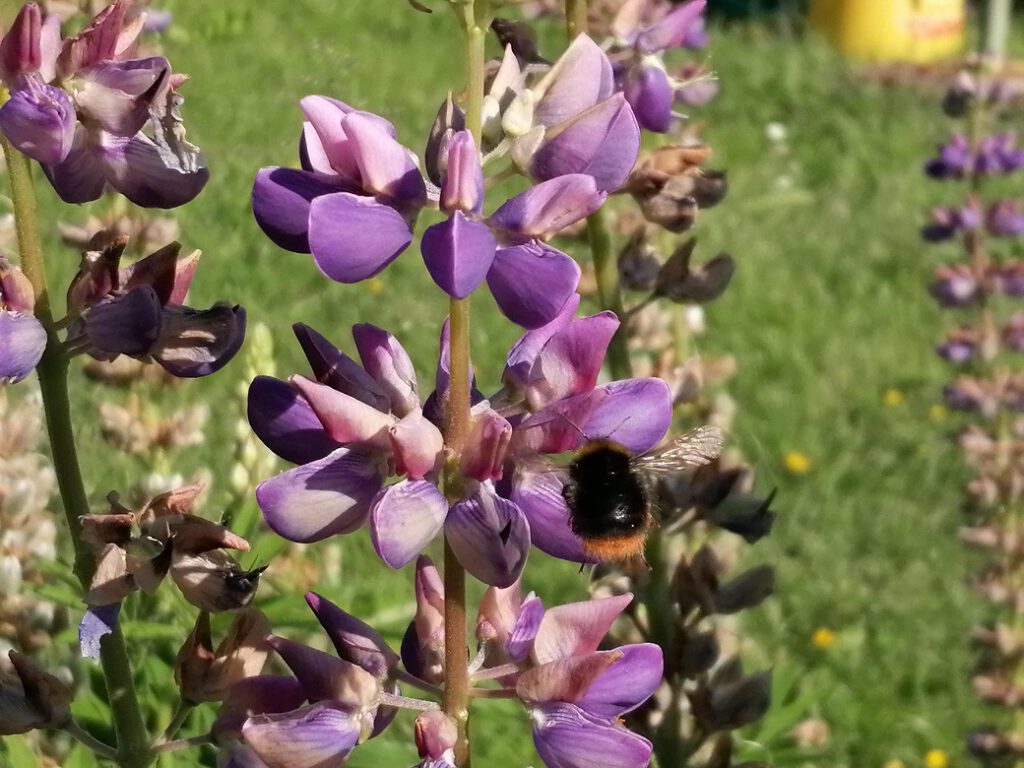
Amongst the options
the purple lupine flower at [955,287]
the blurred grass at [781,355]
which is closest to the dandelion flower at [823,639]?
the blurred grass at [781,355]

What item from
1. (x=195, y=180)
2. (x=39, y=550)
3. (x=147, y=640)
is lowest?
(x=147, y=640)

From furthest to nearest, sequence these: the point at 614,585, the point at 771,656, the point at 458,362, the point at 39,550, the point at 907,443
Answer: the point at 907,443
the point at 771,656
the point at 39,550
the point at 614,585
the point at 458,362

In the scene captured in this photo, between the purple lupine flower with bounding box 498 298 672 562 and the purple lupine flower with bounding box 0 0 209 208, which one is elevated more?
the purple lupine flower with bounding box 0 0 209 208

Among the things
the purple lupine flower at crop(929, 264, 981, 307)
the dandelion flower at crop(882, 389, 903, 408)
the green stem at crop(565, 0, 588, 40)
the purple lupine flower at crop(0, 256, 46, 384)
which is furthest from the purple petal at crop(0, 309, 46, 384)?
the dandelion flower at crop(882, 389, 903, 408)

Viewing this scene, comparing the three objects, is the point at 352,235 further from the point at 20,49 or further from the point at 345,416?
the point at 20,49

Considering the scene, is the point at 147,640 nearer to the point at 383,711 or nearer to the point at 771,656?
the point at 383,711

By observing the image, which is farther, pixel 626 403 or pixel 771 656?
pixel 771 656

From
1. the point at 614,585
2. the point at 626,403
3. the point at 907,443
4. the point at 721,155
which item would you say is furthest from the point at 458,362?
the point at 721,155

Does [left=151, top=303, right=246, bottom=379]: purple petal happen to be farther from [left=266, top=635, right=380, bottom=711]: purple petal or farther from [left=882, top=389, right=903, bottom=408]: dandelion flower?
[left=882, top=389, right=903, bottom=408]: dandelion flower
